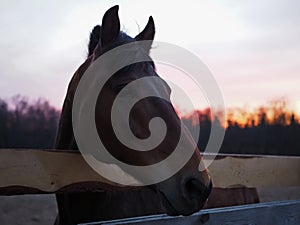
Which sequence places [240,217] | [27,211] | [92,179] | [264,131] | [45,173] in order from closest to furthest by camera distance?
[45,173], [92,179], [240,217], [27,211], [264,131]

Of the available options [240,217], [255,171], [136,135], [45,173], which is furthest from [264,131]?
[45,173]

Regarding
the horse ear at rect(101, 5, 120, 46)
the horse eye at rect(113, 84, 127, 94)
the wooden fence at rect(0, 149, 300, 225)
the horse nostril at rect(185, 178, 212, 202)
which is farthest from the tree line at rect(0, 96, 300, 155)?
the horse nostril at rect(185, 178, 212, 202)

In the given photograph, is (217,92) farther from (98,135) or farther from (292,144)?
(292,144)

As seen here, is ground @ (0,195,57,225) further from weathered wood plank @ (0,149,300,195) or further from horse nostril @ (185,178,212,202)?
horse nostril @ (185,178,212,202)

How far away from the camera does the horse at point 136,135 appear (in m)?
1.48

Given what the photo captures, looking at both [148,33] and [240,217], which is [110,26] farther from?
[240,217]

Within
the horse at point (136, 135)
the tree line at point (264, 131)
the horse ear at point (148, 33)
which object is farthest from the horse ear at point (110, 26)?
the tree line at point (264, 131)

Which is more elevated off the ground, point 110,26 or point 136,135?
point 110,26

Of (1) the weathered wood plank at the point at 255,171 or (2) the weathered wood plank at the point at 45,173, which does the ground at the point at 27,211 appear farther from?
(2) the weathered wood plank at the point at 45,173

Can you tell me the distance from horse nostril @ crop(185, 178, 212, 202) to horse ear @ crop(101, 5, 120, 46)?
0.85 metres

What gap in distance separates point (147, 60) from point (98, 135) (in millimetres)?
437

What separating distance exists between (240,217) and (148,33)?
114 centimetres

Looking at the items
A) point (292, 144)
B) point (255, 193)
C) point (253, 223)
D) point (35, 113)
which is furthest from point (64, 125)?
point (292, 144)

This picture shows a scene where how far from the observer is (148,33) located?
210 centimetres
